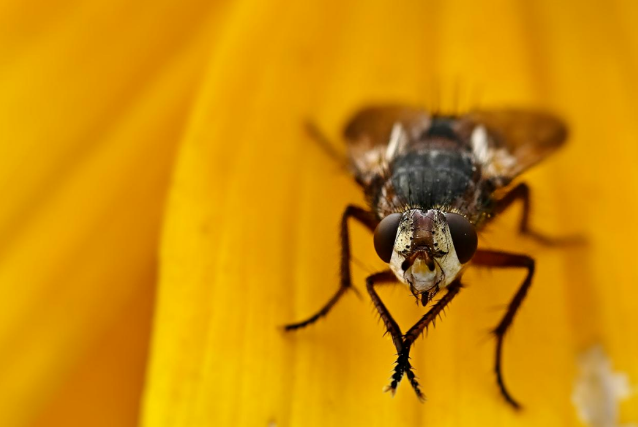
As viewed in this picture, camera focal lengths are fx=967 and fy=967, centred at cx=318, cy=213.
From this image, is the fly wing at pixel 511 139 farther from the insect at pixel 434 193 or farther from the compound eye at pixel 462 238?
the compound eye at pixel 462 238

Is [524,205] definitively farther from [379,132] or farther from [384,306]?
[384,306]

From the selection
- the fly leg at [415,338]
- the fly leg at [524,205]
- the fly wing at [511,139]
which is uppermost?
the fly wing at [511,139]

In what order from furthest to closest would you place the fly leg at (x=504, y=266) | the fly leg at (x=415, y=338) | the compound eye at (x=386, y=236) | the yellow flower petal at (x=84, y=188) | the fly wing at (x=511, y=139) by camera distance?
the fly wing at (x=511, y=139)
the yellow flower petal at (x=84, y=188)
the fly leg at (x=504, y=266)
the compound eye at (x=386, y=236)
the fly leg at (x=415, y=338)

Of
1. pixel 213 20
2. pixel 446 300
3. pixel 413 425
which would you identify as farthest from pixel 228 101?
pixel 413 425

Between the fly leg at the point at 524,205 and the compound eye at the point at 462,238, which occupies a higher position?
the fly leg at the point at 524,205

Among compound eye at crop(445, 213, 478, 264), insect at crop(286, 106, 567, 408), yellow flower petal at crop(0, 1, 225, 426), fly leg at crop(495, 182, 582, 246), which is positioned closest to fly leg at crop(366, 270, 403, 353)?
insect at crop(286, 106, 567, 408)

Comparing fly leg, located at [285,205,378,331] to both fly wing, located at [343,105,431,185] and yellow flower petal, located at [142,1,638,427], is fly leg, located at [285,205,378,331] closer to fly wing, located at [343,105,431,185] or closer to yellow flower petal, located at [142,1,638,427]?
yellow flower petal, located at [142,1,638,427]

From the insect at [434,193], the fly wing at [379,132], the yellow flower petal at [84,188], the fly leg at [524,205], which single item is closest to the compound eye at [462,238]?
the insect at [434,193]
